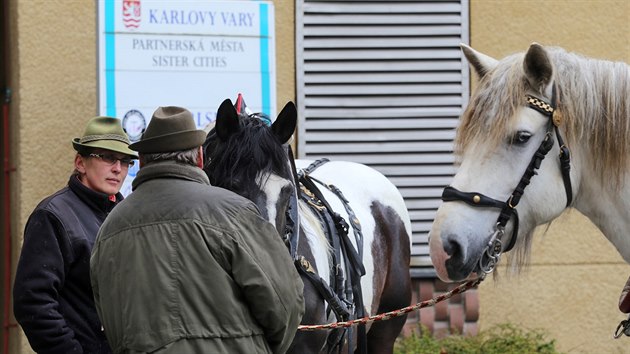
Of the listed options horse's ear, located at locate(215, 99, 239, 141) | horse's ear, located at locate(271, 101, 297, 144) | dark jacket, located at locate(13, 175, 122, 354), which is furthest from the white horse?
dark jacket, located at locate(13, 175, 122, 354)

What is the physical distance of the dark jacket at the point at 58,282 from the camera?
144 inches

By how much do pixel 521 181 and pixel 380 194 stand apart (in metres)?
1.94

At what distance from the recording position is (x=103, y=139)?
4.08m

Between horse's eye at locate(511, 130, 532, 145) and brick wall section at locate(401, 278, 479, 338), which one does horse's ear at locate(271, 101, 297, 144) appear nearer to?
horse's eye at locate(511, 130, 532, 145)

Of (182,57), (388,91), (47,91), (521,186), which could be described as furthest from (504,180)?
(47,91)

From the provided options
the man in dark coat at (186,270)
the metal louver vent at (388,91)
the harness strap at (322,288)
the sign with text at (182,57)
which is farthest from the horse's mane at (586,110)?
the metal louver vent at (388,91)

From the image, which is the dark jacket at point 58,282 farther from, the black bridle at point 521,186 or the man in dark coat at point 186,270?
the black bridle at point 521,186

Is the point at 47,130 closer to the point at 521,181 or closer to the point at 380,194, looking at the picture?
the point at 380,194

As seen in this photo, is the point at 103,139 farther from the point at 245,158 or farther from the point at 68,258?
the point at 245,158

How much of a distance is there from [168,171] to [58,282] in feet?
3.14

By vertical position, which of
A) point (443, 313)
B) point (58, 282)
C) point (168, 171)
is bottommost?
point (443, 313)

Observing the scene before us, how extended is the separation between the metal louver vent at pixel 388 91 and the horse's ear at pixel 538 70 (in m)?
3.17

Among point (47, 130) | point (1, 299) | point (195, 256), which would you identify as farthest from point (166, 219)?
point (1, 299)

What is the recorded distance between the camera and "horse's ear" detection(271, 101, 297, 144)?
394 cm
